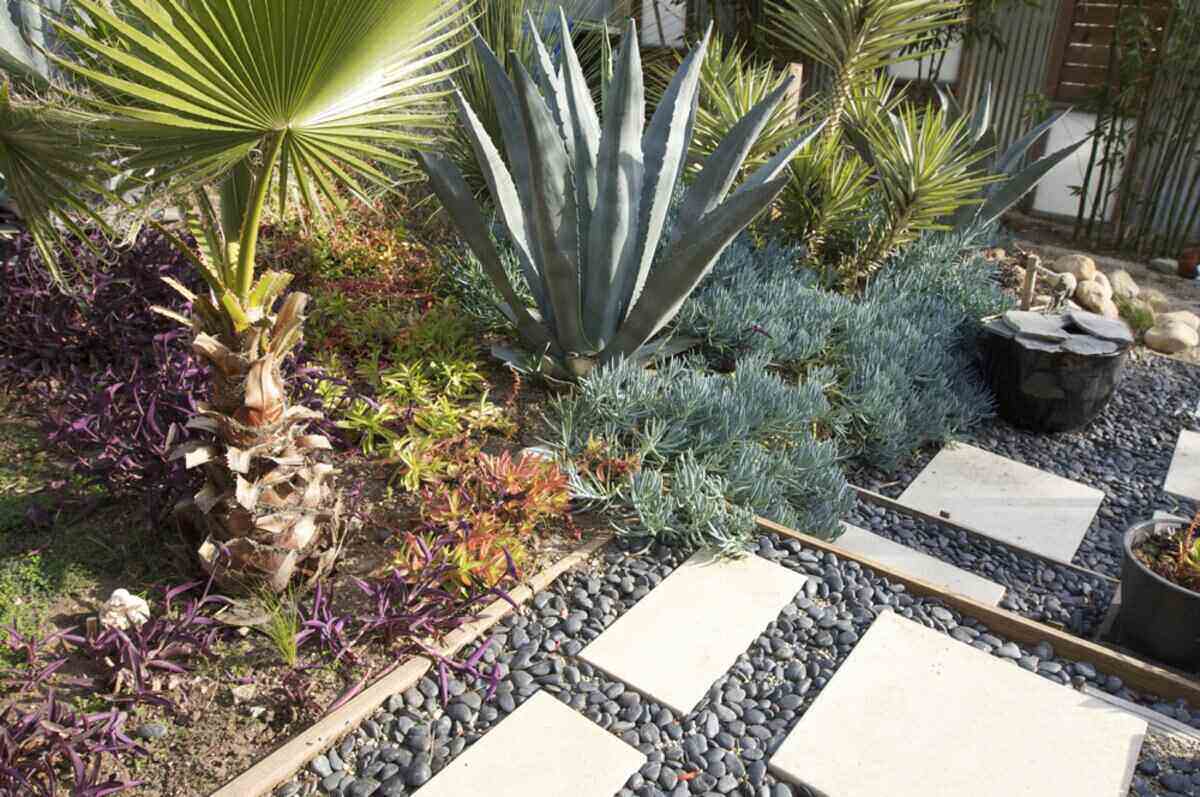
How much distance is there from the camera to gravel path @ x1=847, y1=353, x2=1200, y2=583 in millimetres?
2930

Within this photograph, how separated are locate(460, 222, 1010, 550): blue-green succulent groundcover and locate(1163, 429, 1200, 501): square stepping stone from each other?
0.71 metres

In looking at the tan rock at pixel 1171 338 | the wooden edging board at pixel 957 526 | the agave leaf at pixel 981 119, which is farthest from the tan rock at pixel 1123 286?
the wooden edging board at pixel 957 526

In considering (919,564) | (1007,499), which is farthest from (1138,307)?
(919,564)

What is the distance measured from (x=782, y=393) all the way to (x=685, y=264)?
1.79 feet

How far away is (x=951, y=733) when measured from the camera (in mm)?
1742

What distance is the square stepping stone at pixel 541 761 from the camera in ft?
5.10

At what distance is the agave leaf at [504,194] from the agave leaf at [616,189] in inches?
8.0

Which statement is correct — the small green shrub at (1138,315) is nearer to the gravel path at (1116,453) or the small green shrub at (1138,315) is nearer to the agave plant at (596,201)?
the gravel path at (1116,453)

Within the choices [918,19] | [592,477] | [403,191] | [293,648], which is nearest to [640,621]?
[592,477]

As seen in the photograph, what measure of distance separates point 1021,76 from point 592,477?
19.0ft

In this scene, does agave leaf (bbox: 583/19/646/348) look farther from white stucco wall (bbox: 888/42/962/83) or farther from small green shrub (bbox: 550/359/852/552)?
white stucco wall (bbox: 888/42/962/83)

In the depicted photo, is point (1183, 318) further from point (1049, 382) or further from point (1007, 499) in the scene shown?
point (1007, 499)

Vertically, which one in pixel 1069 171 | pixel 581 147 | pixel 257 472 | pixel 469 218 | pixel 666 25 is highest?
pixel 666 25

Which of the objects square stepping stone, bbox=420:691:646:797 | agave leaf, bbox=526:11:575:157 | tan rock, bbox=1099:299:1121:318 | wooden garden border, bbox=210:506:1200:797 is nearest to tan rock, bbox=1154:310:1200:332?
tan rock, bbox=1099:299:1121:318
